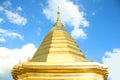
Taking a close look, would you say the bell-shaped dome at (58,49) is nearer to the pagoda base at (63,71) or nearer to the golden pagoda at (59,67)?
the golden pagoda at (59,67)

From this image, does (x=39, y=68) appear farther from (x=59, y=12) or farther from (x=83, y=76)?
(x=59, y=12)

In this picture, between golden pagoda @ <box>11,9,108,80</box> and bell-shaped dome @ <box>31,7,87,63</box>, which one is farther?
bell-shaped dome @ <box>31,7,87,63</box>

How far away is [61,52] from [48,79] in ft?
7.63

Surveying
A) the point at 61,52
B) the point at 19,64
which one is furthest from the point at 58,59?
the point at 19,64

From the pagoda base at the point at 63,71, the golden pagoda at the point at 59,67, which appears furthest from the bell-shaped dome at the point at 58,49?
the pagoda base at the point at 63,71

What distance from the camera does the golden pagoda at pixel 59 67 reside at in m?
21.7

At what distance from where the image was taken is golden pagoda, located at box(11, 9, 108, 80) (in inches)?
853

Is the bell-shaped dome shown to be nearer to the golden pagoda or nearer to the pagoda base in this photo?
the golden pagoda

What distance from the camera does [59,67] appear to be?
71.7ft

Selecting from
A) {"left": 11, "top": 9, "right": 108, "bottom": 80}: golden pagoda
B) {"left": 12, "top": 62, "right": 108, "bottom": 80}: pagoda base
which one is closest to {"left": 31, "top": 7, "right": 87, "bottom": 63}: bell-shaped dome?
{"left": 11, "top": 9, "right": 108, "bottom": 80}: golden pagoda

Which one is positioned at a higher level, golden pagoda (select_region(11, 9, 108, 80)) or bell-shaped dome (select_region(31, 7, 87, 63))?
bell-shaped dome (select_region(31, 7, 87, 63))

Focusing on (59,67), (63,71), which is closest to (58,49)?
(59,67)

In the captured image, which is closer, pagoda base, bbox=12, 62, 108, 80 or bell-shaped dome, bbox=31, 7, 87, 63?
pagoda base, bbox=12, 62, 108, 80

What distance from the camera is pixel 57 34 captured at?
24.8 meters
